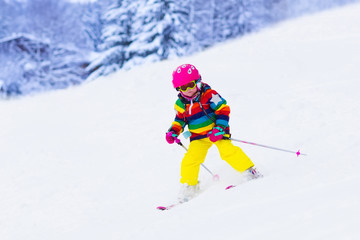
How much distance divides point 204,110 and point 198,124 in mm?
199

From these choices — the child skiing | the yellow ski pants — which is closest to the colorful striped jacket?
the child skiing

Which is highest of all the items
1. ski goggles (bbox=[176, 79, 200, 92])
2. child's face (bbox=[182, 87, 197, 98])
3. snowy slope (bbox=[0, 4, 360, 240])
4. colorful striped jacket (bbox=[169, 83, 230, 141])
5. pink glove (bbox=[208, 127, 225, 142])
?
ski goggles (bbox=[176, 79, 200, 92])

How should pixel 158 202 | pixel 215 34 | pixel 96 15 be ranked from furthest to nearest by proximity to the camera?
pixel 96 15 < pixel 215 34 < pixel 158 202

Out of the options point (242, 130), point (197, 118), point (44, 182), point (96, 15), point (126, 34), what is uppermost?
point (96, 15)

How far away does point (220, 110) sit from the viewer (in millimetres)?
3652

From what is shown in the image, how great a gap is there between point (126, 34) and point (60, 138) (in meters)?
13.7

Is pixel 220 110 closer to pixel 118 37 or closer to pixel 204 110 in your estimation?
pixel 204 110

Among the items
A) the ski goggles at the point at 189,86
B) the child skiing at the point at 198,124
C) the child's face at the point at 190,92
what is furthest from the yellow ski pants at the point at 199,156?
the ski goggles at the point at 189,86

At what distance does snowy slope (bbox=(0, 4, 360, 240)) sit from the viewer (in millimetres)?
2379

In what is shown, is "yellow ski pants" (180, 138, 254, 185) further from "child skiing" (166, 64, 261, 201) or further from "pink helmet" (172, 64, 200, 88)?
"pink helmet" (172, 64, 200, 88)

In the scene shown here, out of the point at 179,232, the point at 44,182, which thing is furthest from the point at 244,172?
the point at 44,182

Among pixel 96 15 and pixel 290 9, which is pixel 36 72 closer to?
pixel 96 15

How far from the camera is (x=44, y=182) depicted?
16.7 ft

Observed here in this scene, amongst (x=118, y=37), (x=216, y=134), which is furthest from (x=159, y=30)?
(x=216, y=134)
